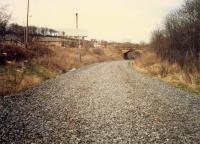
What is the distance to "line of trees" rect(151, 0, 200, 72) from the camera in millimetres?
36819

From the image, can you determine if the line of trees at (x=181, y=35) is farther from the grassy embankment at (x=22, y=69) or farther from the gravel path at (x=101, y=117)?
the gravel path at (x=101, y=117)

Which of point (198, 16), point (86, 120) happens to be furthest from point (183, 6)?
point (86, 120)

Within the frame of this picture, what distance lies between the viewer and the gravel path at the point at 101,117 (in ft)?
32.5

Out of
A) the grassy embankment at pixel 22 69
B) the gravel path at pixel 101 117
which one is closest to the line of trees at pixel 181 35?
the grassy embankment at pixel 22 69

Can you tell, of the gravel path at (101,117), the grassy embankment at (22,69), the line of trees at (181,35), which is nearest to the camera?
the gravel path at (101,117)

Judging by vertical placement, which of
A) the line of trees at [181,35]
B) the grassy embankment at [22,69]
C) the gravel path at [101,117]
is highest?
the line of trees at [181,35]

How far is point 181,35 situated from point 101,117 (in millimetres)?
30961

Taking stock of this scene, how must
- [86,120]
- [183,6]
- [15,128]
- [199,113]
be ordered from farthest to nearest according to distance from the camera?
1. [183,6]
2. [199,113]
3. [86,120]
4. [15,128]

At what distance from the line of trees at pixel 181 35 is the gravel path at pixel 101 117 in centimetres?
1534

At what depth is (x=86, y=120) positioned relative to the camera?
12.2 metres

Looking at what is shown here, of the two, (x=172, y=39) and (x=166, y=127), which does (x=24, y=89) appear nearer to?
(x=166, y=127)

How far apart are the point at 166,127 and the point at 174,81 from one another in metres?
15.2

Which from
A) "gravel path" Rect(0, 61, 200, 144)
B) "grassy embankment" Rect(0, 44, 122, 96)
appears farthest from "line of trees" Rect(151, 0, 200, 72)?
"gravel path" Rect(0, 61, 200, 144)

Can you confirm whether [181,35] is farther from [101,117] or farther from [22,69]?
[101,117]
